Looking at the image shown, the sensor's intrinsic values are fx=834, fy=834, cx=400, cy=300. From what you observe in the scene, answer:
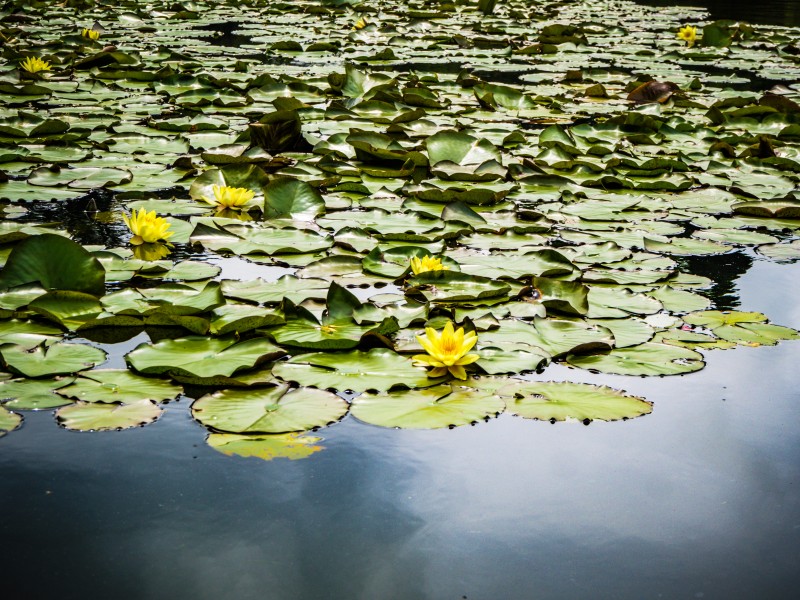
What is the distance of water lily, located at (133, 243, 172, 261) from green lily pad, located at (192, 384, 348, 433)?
3.08ft

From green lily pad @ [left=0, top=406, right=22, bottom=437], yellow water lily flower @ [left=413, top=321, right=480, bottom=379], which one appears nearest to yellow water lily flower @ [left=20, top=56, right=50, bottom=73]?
green lily pad @ [left=0, top=406, right=22, bottom=437]

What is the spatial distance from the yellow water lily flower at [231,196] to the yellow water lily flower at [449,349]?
1366mm

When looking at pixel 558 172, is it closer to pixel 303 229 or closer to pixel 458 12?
pixel 303 229

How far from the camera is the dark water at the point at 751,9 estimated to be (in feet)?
32.8

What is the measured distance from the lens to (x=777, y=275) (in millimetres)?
2602

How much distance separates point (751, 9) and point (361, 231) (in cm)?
1045

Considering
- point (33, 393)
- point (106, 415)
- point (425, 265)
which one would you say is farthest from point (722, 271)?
point (33, 393)

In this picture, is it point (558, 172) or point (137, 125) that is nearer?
point (558, 172)

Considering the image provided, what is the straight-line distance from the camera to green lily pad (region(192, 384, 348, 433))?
5.34 ft

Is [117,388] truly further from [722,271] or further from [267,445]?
[722,271]

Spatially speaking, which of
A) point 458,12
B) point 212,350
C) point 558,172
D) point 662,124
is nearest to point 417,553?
point 212,350

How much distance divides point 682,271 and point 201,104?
2.96 metres

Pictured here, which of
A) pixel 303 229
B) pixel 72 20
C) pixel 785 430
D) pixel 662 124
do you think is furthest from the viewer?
pixel 72 20

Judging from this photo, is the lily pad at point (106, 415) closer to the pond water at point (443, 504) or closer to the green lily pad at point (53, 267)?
the pond water at point (443, 504)
